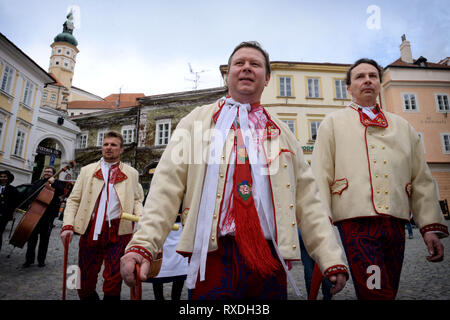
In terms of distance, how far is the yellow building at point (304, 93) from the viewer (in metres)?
23.9

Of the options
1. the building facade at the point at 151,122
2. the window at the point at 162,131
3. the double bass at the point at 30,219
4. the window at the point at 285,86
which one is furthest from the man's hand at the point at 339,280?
the window at the point at 162,131

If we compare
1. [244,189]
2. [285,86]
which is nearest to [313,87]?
[285,86]

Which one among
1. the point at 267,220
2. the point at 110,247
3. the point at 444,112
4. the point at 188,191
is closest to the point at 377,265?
the point at 267,220

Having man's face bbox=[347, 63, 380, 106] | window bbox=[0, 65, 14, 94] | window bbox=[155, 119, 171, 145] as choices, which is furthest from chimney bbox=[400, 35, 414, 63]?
window bbox=[0, 65, 14, 94]

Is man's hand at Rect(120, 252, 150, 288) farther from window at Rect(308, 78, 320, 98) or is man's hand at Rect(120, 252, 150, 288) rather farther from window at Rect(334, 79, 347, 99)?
window at Rect(334, 79, 347, 99)

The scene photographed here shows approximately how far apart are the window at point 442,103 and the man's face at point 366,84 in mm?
26418

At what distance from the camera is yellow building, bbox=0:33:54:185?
796 inches

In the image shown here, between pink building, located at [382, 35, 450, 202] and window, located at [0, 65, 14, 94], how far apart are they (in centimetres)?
2840

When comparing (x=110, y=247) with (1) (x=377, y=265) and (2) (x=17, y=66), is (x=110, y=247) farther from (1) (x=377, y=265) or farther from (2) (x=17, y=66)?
(2) (x=17, y=66)

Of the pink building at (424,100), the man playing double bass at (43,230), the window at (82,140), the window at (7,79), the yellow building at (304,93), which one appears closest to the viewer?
the man playing double bass at (43,230)

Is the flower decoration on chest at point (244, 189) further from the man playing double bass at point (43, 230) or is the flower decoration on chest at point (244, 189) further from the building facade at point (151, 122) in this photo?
the building facade at point (151, 122)

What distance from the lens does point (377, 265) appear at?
6.60 ft

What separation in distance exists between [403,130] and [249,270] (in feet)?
6.43
